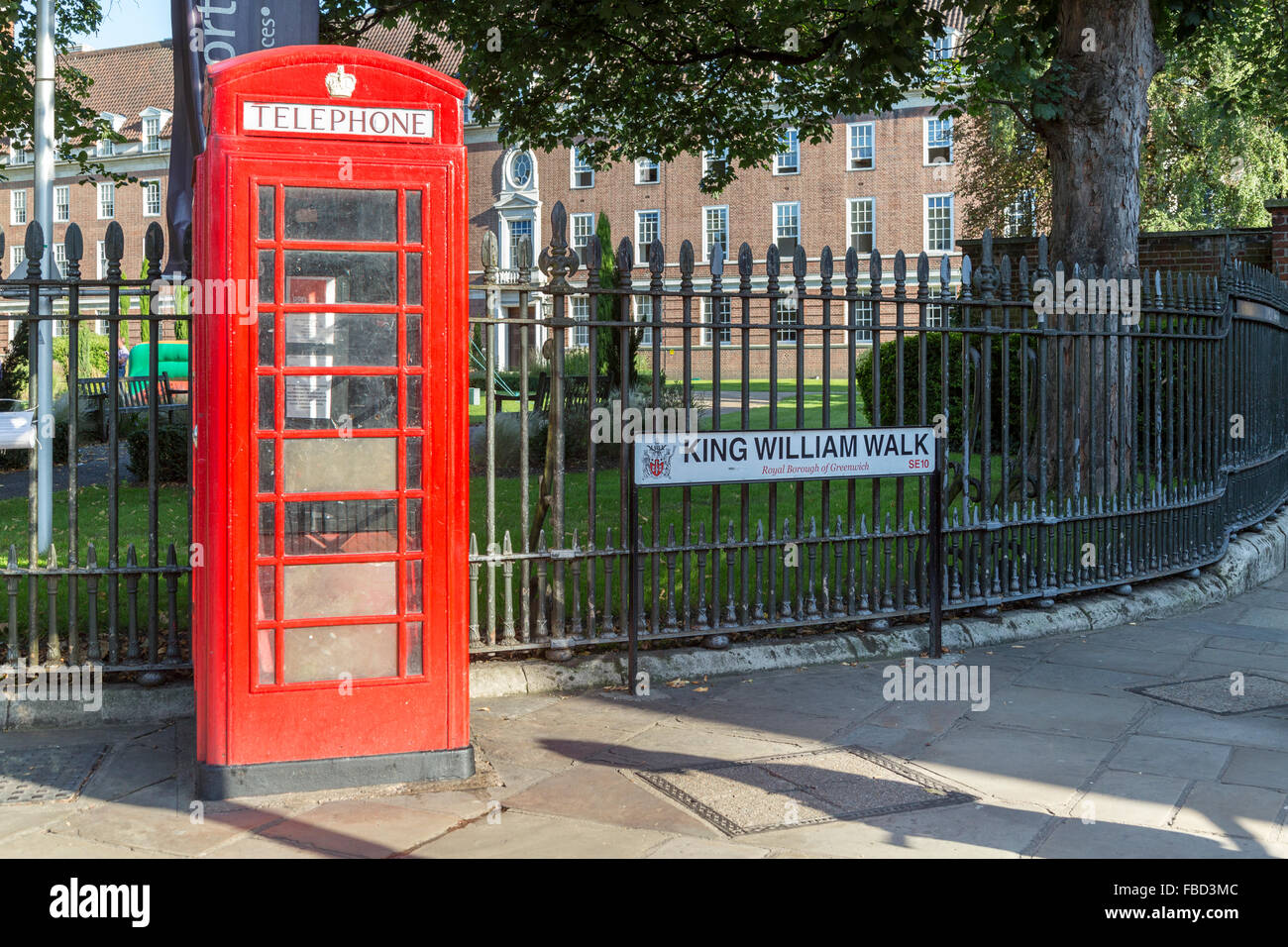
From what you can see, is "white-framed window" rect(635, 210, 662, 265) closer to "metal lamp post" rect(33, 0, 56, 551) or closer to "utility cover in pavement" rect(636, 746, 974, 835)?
"metal lamp post" rect(33, 0, 56, 551)

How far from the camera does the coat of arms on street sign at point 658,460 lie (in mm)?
6172

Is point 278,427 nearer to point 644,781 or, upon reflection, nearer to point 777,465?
point 644,781

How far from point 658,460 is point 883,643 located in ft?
6.05

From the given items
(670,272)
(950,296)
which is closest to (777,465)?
(950,296)

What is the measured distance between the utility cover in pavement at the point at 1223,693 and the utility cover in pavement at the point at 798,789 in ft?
6.27

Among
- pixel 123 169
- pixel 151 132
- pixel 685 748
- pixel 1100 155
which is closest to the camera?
pixel 685 748

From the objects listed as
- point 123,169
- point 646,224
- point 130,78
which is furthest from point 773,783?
point 130,78

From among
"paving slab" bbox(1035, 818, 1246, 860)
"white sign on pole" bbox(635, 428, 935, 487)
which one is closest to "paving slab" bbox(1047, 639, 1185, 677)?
"white sign on pole" bbox(635, 428, 935, 487)

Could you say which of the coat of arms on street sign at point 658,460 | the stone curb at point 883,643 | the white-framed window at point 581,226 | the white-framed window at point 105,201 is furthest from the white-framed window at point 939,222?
the coat of arms on street sign at point 658,460

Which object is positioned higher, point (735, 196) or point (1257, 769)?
point (735, 196)

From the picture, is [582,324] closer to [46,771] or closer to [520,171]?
[46,771]

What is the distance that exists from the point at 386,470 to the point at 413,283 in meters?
0.72

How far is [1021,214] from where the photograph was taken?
30750 millimetres

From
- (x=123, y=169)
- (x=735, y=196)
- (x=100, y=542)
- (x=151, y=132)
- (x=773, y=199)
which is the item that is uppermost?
(x=151, y=132)
